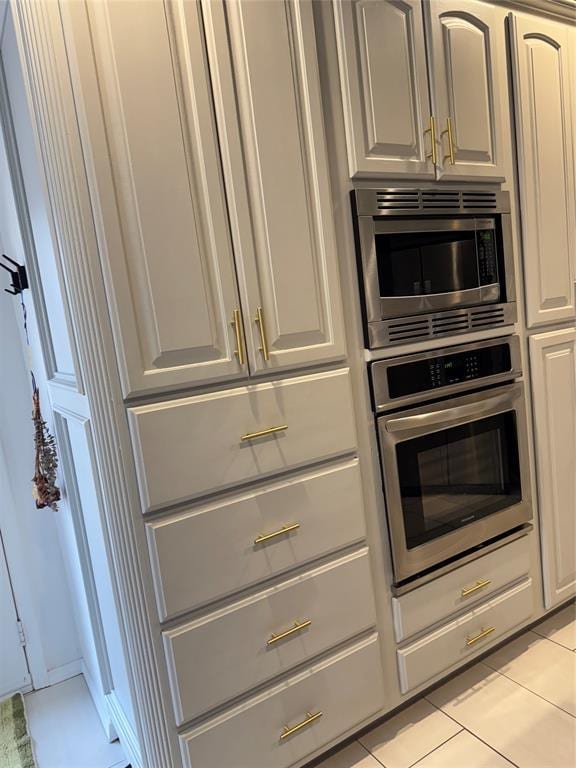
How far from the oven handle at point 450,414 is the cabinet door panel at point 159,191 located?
22.6 inches

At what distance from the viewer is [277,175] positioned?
131 centimetres

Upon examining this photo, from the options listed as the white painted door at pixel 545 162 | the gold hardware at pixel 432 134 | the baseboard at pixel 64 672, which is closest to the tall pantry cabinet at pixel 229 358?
the gold hardware at pixel 432 134

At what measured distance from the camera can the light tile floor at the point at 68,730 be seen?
1720 mm

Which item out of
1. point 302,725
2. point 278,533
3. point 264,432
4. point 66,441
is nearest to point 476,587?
point 302,725

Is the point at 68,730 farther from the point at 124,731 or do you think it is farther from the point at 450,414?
the point at 450,414

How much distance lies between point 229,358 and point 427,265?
69cm

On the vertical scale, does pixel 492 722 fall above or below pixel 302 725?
below

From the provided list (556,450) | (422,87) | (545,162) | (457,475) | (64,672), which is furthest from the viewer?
(64,672)

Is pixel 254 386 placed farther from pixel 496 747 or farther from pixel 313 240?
pixel 496 747

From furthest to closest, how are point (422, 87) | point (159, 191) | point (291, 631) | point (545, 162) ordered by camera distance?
point (545, 162)
point (422, 87)
point (291, 631)
point (159, 191)

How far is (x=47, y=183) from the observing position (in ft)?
3.92

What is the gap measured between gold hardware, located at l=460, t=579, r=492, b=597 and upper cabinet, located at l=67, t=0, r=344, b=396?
0.94 m

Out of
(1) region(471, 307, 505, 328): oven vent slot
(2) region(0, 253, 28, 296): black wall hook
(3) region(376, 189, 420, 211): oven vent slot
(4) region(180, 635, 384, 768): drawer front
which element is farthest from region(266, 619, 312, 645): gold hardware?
(2) region(0, 253, 28, 296): black wall hook

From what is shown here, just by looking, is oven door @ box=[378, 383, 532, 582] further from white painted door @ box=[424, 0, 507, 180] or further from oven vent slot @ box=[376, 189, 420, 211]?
white painted door @ box=[424, 0, 507, 180]
